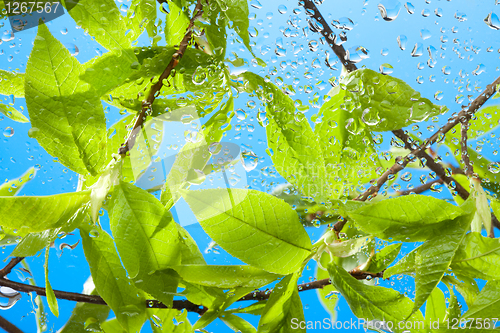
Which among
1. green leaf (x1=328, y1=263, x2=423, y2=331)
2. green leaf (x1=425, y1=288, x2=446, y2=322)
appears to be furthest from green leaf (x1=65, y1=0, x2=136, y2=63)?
green leaf (x1=425, y1=288, x2=446, y2=322)

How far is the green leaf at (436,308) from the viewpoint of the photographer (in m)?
0.30

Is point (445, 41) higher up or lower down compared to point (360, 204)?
higher up

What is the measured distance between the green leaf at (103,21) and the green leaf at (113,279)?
4.7 inches

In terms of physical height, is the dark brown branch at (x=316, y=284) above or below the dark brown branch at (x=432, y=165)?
below

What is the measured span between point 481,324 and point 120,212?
24 centimetres

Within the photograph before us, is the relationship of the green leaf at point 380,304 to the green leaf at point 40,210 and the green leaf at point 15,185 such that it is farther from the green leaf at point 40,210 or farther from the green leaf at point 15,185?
the green leaf at point 15,185

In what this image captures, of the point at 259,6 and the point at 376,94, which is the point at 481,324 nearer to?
the point at 376,94

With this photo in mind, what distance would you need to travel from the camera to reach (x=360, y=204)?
0.20 metres

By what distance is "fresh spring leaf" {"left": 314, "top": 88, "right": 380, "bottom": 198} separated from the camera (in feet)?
0.88

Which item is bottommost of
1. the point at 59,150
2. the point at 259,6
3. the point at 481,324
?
the point at 481,324

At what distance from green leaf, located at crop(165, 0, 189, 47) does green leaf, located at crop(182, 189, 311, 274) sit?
140mm

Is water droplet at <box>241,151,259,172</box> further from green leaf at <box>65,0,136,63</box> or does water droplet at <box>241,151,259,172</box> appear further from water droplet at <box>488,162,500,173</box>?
water droplet at <box>488,162,500,173</box>

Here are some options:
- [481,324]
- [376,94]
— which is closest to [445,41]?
[376,94]

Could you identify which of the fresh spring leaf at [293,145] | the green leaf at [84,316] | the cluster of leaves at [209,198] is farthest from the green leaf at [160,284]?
the green leaf at [84,316]
